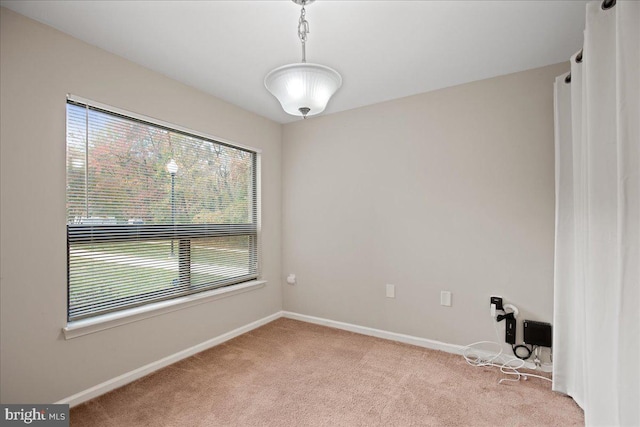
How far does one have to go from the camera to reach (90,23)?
6.34 feet

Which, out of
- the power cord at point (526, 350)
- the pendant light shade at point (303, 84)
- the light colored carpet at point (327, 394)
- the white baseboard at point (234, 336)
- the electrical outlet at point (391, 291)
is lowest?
the light colored carpet at point (327, 394)

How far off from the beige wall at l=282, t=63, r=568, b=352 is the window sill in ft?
3.23

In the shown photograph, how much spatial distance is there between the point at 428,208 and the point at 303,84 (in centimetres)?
188

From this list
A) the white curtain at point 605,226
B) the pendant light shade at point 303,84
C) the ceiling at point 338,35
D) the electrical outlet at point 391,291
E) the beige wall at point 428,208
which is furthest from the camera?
the electrical outlet at point 391,291

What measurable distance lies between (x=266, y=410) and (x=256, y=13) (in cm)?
246

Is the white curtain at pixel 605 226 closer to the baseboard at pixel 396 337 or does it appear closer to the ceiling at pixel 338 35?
the ceiling at pixel 338 35

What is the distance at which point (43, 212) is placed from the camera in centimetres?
193

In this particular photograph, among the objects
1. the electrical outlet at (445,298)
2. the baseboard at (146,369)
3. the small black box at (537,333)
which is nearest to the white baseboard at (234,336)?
the baseboard at (146,369)

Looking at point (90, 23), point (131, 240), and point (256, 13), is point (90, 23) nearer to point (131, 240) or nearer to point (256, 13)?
point (256, 13)

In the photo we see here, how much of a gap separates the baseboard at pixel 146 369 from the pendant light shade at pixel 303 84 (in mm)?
2277

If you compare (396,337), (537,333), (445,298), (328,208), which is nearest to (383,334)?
(396,337)

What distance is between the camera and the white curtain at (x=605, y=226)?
1.30 meters

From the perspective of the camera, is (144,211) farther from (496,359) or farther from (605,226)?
(496,359)

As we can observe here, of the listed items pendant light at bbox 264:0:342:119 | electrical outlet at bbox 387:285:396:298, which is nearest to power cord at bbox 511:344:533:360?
electrical outlet at bbox 387:285:396:298
